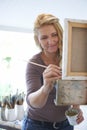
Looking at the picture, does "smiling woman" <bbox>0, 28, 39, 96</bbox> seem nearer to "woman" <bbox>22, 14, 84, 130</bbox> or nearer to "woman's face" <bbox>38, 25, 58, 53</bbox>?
"woman" <bbox>22, 14, 84, 130</bbox>

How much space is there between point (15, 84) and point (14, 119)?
0.29m

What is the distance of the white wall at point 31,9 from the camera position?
5.37ft

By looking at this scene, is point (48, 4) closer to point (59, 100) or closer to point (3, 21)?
point (3, 21)

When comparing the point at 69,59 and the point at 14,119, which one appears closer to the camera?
the point at 69,59

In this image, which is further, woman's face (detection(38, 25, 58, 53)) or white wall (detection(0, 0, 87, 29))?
white wall (detection(0, 0, 87, 29))

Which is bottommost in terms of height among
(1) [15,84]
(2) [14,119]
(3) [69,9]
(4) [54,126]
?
(2) [14,119]

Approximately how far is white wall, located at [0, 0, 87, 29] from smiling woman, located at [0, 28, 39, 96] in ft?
0.40

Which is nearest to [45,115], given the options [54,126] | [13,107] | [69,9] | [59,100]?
[54,126]

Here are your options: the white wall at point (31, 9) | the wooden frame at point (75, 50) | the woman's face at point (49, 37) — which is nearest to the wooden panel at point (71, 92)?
the wooden frame at point (75, 50)

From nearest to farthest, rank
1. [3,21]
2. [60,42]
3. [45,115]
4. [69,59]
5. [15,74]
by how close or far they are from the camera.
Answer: [69,59]
[60,42]
[45,115]
[3,21]
[15,74]

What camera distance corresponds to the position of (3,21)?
64.6 inches

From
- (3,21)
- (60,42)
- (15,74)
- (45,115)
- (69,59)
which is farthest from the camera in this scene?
(15,74)

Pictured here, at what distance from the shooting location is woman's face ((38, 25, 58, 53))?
737mm

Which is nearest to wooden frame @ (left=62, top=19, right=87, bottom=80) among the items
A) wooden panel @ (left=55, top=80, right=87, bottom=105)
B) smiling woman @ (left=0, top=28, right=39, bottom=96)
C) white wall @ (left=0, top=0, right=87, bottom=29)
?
wooden panel @ (left=55, top=80, right=87, bottom=105)
